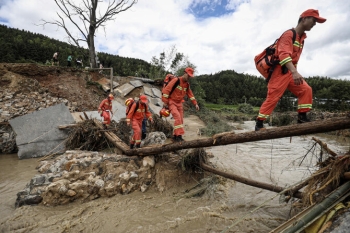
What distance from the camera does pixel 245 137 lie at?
2.88 metres

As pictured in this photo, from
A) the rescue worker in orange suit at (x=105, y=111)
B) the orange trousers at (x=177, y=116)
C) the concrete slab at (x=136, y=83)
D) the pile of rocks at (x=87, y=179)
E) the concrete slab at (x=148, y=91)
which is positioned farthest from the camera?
the concrete slab at (x=136, y=83)

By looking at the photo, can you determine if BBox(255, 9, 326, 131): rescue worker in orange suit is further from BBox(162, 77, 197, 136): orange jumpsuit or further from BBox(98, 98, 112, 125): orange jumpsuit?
BBox(98, 98, 112, 125): orange jumpsuit

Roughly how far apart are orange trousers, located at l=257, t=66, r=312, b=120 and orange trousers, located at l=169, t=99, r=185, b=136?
1903 mm

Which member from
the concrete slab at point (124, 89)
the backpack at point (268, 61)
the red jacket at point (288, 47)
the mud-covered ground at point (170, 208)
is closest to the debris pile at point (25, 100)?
the concrete slab at point (124, 89)

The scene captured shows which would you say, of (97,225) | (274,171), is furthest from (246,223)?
(274,171)

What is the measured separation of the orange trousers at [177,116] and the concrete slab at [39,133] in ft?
17.6

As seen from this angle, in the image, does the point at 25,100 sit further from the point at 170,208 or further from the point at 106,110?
the point at 170,208

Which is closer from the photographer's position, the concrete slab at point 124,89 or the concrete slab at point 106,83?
the concrete slab at point 106,83

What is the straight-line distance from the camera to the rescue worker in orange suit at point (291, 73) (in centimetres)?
271

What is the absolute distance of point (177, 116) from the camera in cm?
457

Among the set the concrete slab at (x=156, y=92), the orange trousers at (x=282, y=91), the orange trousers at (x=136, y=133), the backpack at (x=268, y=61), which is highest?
the concrete slab at (x=156, y=92)

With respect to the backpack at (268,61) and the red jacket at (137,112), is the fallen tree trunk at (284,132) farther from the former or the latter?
the red jacket at (137,112)

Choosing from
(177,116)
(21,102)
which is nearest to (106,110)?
(21,102)

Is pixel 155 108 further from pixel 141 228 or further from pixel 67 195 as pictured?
pixel 141 228
